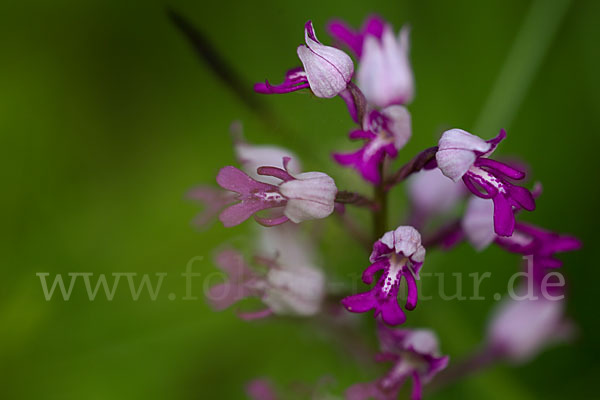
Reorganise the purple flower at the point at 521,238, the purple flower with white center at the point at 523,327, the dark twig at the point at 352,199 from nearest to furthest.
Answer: the dark twig at the point at 352,199
the purple flower at the point at 521,238
the purple flower with white center at the point at 523,327

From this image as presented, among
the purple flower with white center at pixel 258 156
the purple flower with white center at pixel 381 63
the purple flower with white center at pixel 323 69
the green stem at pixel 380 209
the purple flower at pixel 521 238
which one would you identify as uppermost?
the purple flower with white center at pixel 381 63

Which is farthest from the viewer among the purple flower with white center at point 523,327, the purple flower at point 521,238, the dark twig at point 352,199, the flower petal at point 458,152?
the purple flower with white center at point 523,327

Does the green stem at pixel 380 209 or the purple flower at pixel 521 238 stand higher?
the green stem at pixel 380 209

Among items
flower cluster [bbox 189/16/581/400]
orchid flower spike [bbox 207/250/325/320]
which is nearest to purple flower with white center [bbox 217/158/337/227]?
flower cluster [bbox 189/16/581/400]

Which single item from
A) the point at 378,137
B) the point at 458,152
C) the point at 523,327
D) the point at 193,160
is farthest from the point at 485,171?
the point at 193,160

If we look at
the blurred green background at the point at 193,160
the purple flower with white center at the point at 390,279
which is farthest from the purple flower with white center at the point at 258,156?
the blurred green background at the point at 193,160

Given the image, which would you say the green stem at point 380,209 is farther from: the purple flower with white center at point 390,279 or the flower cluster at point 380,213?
the purple flower with white center at point 390,279

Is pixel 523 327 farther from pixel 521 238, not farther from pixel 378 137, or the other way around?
pixel 378 137
